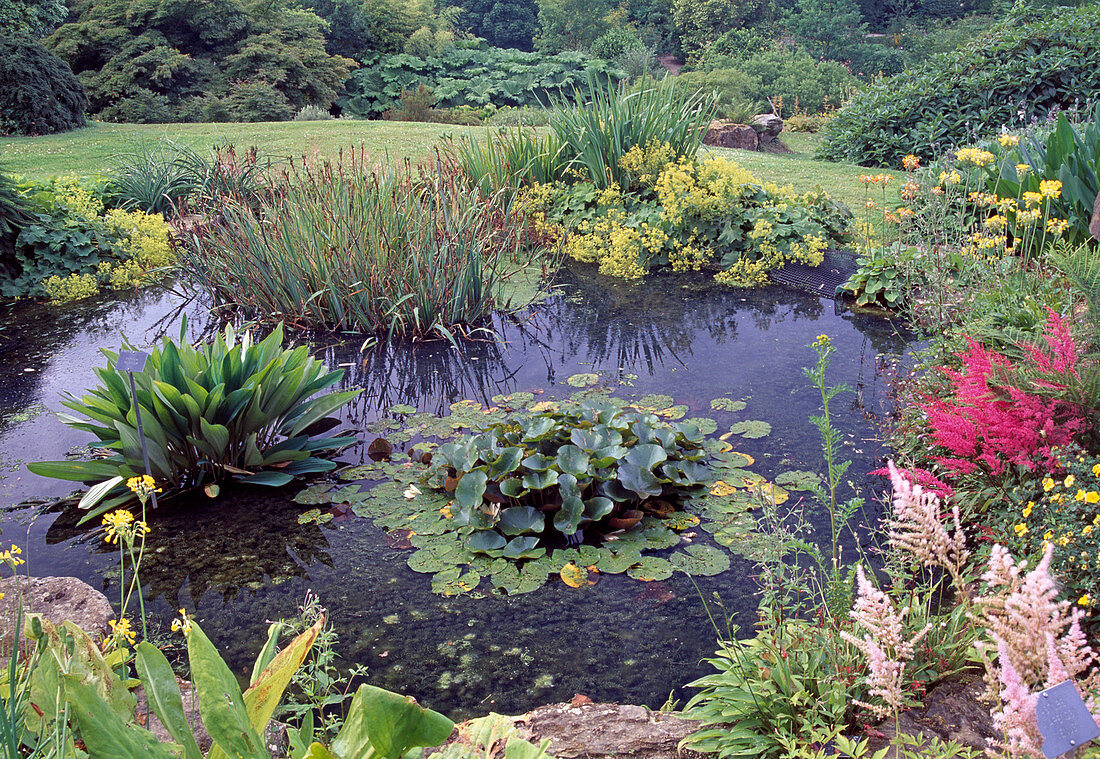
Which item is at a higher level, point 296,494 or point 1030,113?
point 1030,113

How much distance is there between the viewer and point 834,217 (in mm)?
6297

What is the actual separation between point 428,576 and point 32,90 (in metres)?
14.4

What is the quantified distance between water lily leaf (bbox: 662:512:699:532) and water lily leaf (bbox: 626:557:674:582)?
0.80 ft

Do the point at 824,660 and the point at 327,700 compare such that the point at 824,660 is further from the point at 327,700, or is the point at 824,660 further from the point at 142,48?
the point at 142,48

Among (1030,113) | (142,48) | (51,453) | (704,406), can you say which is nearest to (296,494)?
(51,453)

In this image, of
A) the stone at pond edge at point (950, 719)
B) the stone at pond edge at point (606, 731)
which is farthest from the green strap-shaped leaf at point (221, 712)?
the stone at pond edge at point (950, 719)

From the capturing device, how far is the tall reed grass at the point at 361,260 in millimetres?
4953

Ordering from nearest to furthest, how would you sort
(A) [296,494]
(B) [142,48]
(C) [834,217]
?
1. (A) [296,494]
2. (C) [834,217]
3. (B) [142,48]

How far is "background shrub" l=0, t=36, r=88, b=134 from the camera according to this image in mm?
12805

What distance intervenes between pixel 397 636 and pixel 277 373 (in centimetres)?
145

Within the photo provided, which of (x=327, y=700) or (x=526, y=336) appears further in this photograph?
(x=526, y=336)

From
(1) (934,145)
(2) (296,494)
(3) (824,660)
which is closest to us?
(3) (824,660)

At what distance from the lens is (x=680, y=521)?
2953 millimetres

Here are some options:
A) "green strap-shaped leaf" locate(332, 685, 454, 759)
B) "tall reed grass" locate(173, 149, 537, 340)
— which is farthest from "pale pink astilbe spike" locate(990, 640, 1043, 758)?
"tall reed grass" locate(173, 149, 537, 340)
